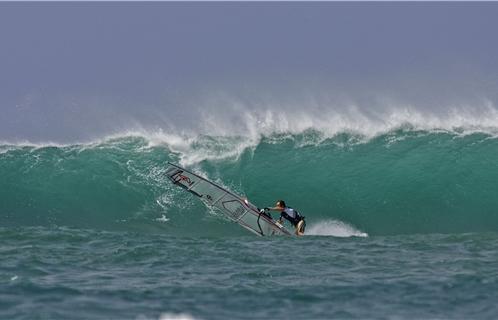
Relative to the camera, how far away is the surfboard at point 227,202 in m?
19.8

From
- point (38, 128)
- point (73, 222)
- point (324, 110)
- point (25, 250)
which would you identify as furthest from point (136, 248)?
point (38, 128)

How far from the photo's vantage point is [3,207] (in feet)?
71.3

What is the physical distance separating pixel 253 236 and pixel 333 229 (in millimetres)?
→ 2660

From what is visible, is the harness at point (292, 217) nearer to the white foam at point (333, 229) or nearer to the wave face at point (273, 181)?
the white foam at point (333, 229)

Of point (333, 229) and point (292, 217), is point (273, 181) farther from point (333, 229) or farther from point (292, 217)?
point (292, 217)

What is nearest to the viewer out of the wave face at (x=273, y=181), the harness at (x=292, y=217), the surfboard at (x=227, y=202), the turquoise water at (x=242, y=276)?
the turquoise water at (x=242, y=276)

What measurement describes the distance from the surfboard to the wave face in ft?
1.25

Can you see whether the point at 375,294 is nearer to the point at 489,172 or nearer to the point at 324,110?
the point at 489,172

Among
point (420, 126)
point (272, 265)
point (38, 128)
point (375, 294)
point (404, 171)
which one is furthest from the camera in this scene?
point (38, 128)

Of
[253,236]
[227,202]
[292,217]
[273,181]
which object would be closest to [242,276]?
[253,236]

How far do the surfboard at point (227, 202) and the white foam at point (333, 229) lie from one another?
4.07 feet

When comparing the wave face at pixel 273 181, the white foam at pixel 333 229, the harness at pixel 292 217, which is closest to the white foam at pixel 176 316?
the harness at pixel 292 217

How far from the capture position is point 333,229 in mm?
20734

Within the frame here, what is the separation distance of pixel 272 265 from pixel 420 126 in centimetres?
1099
